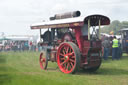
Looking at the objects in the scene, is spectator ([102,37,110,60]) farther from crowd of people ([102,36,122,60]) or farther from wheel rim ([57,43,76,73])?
wheel rim ([57,43,76,73])

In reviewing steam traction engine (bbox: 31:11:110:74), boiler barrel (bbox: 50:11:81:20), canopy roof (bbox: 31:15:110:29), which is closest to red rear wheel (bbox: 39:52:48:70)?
steam traction engine (bbox: 31:11:110:74)

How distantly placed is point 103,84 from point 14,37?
1008 inches

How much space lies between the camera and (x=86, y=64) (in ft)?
22.7

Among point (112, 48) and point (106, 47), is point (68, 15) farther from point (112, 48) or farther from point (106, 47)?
point (112, 48)

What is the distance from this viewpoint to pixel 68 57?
6.96m

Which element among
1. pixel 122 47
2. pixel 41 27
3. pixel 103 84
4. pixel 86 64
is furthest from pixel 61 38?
pixel 122 47

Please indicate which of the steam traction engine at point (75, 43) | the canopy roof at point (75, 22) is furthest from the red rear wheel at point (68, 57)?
the canopy roof at point (75, 22)

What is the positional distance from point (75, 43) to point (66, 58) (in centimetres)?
67

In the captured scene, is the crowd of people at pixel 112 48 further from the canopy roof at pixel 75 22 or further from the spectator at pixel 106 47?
the canopy roof at pixel 75 22

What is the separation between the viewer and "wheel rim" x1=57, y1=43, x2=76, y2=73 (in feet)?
22.5

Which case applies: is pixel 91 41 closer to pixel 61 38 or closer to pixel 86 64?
pixel 86 64

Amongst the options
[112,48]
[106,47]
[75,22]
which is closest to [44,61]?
[75,22]

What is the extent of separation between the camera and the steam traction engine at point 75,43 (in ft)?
22.1

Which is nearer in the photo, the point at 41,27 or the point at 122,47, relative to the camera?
the point at 41,27
